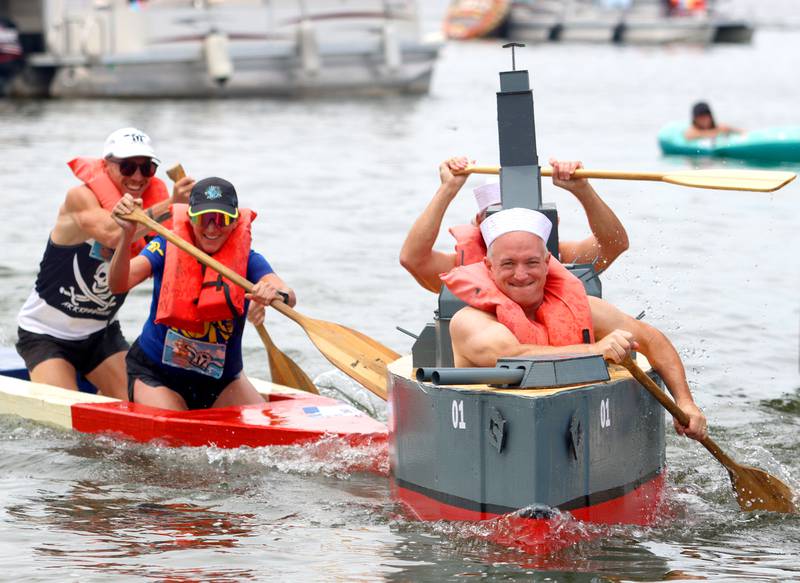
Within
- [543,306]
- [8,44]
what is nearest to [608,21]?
[8,44]

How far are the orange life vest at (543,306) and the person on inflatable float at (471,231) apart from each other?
2.65 ft

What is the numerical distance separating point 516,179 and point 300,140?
734 inches

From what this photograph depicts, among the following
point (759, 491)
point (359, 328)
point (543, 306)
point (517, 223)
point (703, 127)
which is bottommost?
point (759, 491)

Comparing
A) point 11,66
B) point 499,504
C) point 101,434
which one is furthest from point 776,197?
point 11,66

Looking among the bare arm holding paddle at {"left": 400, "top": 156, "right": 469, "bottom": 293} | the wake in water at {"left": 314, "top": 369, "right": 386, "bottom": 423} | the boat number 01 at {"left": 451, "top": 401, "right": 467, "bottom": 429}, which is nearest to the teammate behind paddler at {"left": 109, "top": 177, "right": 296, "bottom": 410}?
the bare arm holding paddle at {"left": 400, "top": 156, "right": 469, "bottom": 293}

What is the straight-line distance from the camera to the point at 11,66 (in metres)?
31.4

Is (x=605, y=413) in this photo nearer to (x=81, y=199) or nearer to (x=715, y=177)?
(x=715, y=177)

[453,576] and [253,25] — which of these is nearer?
[453,576]

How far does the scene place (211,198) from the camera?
743cm

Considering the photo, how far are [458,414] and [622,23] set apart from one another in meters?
54.6

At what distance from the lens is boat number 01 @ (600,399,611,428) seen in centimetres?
581

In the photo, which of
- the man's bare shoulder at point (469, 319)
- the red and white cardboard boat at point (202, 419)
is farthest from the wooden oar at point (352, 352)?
the man's bare shoulder at point (469, 319)

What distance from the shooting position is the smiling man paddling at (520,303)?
5.85 m

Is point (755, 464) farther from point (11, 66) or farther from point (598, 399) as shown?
point (11, 66)
